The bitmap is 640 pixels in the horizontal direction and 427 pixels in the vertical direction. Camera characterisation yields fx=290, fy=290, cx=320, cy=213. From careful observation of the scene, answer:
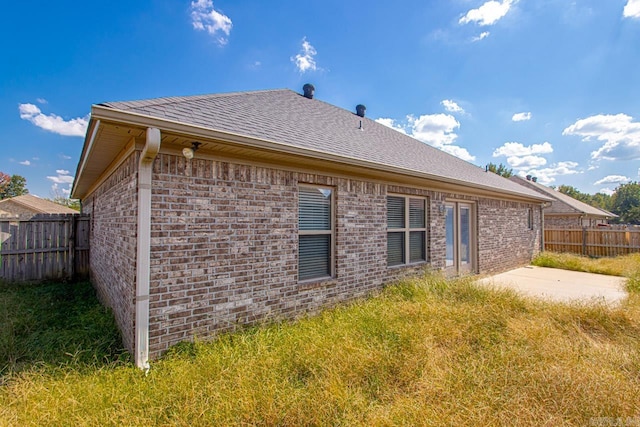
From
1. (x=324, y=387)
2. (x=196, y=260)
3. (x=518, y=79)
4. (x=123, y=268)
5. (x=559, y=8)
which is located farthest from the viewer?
(x=518, y=79)

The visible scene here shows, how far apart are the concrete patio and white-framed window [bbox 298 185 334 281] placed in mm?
3907

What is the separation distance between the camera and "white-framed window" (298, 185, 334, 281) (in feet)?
16.0

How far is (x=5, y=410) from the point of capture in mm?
2408

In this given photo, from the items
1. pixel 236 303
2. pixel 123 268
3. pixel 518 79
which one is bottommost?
pixel 236 303

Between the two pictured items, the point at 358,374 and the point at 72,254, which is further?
the point at 72,254

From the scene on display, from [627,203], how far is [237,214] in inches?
3500

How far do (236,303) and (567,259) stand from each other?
12.8m

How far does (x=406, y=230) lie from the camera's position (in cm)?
664

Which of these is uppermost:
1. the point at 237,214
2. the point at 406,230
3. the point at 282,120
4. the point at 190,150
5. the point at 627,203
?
the point at 627,203

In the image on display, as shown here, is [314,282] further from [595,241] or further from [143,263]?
[595,241]

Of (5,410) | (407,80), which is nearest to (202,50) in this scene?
(407,80)

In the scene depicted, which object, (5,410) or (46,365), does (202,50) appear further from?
(5,410)

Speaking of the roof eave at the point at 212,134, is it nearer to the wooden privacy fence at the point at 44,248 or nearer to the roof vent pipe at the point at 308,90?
the roof vent pipe at the point at 308,90

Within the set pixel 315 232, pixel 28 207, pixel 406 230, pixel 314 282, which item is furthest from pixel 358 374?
pixel 28 207
